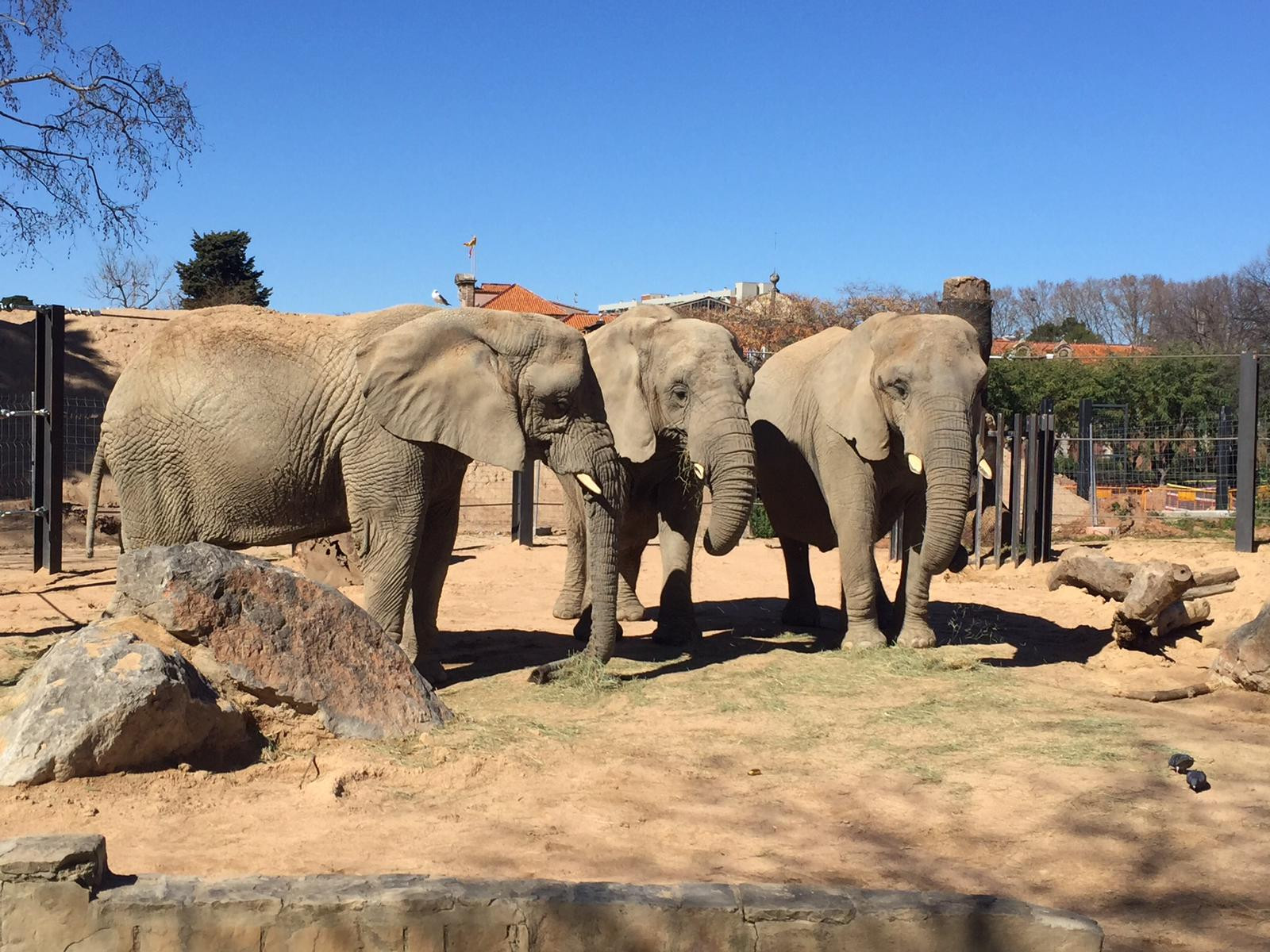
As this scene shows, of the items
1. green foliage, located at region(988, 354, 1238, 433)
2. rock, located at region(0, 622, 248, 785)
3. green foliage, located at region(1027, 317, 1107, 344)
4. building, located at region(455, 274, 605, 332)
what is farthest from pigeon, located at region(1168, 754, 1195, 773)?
green foliage, located at region(1027, 317, 1107, 344)

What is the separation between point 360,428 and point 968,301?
6.60m

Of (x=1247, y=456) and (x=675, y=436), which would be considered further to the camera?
(x=1247, y=456)

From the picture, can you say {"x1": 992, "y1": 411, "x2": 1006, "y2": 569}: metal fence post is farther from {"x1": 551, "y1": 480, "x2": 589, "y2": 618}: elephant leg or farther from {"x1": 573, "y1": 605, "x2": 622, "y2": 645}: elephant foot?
{"x1": 573, "y1": 605, "x2": 622, "y2": 645}: elephant foot

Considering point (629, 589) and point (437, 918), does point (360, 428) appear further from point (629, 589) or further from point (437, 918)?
point (437, 918)

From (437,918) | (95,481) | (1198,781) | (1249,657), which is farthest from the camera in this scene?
(95,481)

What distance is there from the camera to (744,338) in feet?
122

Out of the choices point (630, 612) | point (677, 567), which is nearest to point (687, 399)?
point (677, 567)

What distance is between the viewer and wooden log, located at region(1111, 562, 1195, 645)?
849 cm

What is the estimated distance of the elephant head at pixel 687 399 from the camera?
325 inches

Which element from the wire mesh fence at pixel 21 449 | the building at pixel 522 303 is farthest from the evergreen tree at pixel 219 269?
the wire mesh fence at pixel 21 449

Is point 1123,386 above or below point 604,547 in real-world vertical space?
above

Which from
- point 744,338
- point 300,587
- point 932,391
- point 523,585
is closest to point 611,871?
point 300,587

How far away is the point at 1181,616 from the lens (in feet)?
29.1

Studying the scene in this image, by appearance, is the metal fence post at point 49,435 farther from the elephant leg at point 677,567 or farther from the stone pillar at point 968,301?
the stone pillar at point 968,301
